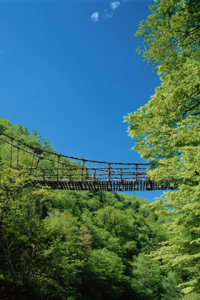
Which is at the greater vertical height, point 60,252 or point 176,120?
point 176,120

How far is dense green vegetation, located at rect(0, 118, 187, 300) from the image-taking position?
1143 centimetres

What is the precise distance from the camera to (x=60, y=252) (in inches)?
597

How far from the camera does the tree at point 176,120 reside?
6156 mm

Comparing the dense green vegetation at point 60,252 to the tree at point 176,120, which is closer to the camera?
the tree at point 176,120

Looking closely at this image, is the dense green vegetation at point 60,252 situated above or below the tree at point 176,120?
below

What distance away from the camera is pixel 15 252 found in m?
13.3

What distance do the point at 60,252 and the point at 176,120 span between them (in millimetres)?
12407

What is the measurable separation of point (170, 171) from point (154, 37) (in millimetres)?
4363

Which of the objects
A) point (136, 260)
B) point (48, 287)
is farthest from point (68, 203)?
point (48, 287)

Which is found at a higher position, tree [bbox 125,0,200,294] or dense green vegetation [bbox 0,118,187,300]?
tree [bbox 125,0,200,294]

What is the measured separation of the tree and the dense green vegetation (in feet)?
4.68

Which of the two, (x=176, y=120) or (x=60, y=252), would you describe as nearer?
(x=176, y=120)

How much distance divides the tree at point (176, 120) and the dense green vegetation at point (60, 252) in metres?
1.43

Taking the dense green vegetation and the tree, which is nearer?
the tree
